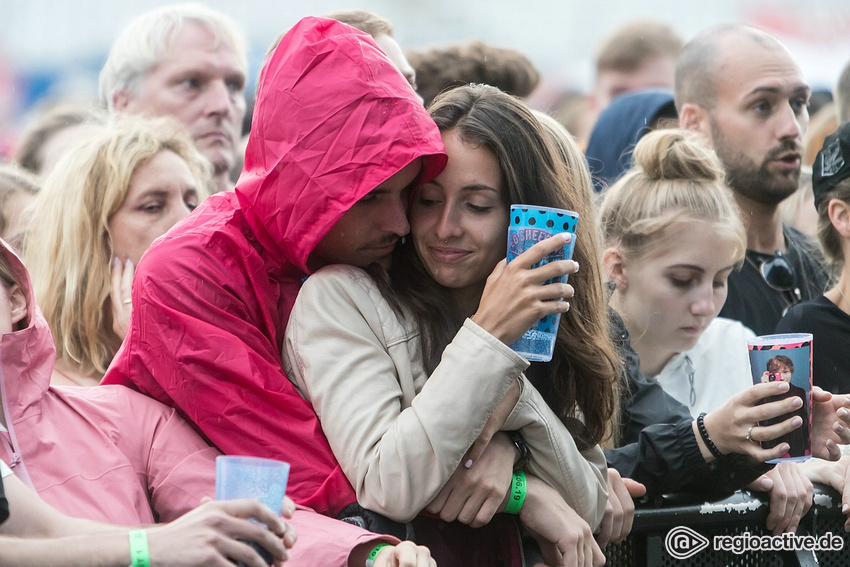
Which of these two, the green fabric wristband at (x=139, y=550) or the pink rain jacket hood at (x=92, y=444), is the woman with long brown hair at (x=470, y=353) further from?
the green fabric wristband at (x=139, y=550)

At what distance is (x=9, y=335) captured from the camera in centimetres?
258

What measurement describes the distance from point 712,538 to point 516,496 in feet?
2.36

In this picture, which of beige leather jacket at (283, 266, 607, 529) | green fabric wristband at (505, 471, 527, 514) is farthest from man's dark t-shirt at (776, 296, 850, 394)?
green fabric wristband at (505, 471, 527, 514)

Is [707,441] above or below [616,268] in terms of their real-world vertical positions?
below

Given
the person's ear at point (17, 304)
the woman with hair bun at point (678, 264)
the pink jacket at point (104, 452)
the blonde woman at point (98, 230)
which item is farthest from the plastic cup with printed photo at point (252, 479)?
the woman with hair bun at point (678, 264)

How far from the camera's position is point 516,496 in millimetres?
2729

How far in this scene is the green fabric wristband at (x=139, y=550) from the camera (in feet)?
6.69

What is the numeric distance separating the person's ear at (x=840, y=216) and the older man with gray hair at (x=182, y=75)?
2.66 meters

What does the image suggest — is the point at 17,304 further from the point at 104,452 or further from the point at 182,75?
the point at 182,75

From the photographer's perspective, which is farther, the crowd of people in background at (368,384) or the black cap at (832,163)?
the black cap at (832,163)

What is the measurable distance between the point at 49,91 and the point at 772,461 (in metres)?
7.63

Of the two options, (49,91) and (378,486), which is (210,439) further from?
(49,91)

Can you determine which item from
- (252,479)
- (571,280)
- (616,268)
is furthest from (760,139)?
(252,479)

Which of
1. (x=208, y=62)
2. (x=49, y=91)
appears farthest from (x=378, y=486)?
(x=49, y=91)
